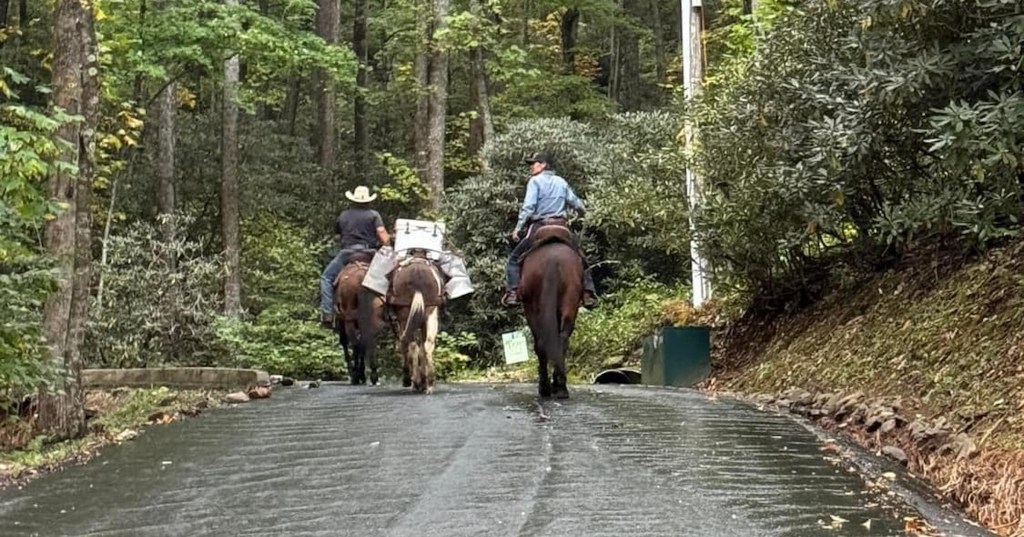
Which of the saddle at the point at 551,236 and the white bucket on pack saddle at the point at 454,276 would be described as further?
the white bucket on pack saddle at the point at 454,276

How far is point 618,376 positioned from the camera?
61.9 feet

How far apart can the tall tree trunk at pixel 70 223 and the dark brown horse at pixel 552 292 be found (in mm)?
4238

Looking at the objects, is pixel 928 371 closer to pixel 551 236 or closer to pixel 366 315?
pixel 551 236

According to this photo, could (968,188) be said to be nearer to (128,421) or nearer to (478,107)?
(128,421)

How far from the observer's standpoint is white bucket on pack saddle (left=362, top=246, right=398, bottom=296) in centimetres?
1398

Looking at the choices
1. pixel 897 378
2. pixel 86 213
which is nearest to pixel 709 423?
pixel 897 378

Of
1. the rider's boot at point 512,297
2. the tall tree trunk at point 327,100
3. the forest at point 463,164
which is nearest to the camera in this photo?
the forest at point 463,164

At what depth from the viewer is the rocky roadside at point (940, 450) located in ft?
21.3

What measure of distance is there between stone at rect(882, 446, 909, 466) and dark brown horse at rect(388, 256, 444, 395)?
5.66 metres

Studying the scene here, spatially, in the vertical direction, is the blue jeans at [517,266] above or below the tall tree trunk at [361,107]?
below

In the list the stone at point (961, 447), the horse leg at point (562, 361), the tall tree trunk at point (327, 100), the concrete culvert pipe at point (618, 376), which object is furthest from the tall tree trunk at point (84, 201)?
the tall tree trunk at point (327, 100)

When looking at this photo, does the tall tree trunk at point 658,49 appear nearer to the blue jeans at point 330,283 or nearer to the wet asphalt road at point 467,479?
the blue jeans at point 330,283

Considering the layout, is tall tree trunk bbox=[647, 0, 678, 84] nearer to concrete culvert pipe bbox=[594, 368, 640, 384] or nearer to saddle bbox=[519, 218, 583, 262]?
concrete culvert pipe bbox=[594, 368, 640, 384]

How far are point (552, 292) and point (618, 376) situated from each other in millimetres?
7988
